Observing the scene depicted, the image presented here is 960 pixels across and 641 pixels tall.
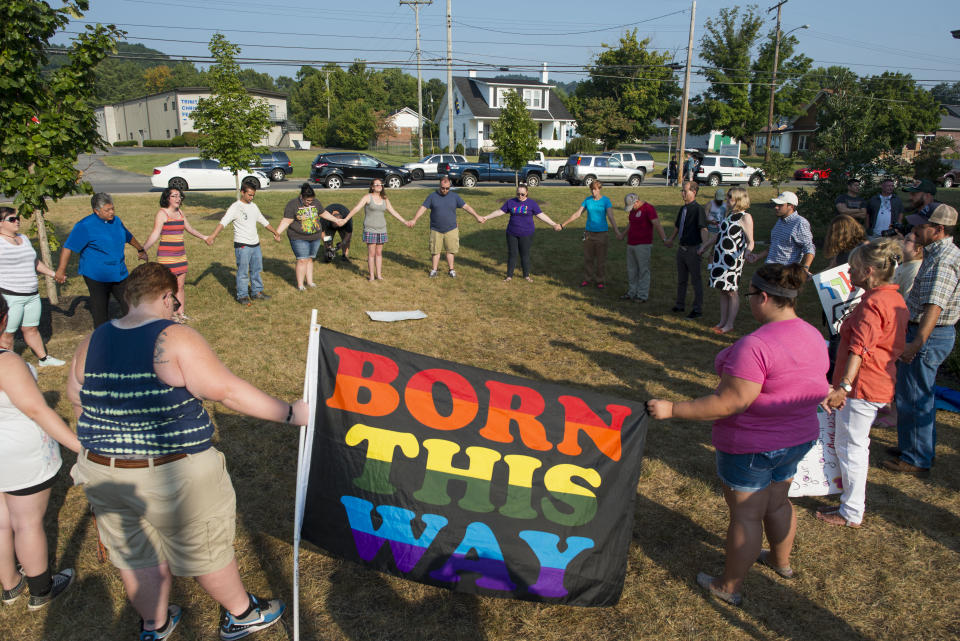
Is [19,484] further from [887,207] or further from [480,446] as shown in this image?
[887,207]

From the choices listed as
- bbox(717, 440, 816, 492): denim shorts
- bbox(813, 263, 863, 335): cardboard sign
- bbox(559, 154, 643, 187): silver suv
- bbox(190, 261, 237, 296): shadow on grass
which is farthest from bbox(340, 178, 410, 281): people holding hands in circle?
bbox(559, 154, 643, 187): silver suv

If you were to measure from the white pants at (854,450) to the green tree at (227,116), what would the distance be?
16.7 m

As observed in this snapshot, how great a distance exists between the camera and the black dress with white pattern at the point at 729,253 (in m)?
7.84

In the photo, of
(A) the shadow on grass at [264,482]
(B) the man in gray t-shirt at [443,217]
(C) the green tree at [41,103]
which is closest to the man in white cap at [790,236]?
(B) the man in gray t-shirt at [443,217]

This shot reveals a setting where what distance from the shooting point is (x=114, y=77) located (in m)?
93.7

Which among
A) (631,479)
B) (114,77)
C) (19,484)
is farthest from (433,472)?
(114,77)

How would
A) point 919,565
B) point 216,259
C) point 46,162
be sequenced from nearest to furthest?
point 919,565 < point 46,162 < point 216,259

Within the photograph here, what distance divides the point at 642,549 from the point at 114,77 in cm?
11389

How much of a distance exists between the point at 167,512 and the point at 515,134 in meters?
20.6

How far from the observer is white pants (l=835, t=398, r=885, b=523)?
409 cm

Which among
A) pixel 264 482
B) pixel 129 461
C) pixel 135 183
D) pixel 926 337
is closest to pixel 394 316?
pixel 264 482

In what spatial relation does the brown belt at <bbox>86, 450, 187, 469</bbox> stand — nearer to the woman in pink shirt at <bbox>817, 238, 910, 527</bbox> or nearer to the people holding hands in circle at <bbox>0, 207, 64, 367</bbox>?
the woman in pink shirt at <bbox>817, 238, 910, 527</bbox>

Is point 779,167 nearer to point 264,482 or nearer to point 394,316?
point 394,316

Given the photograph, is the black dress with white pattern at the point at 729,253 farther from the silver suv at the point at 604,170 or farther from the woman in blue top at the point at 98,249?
the silver suv at the point at 604,170
